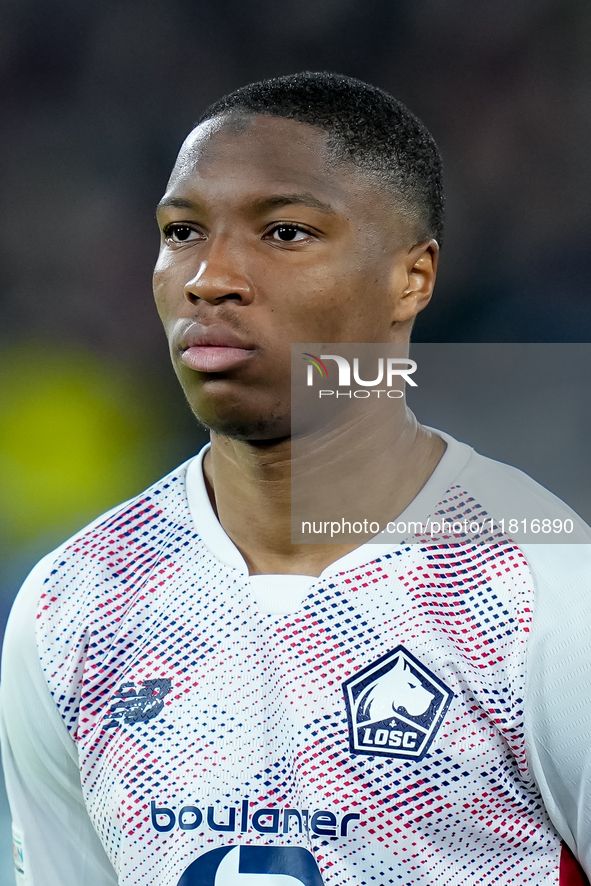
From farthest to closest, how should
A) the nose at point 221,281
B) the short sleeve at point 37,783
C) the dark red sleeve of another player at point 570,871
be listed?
the short sleeve at point 37,783, the dark red sleeve of another player at point 570,871, the nose at point 221,281

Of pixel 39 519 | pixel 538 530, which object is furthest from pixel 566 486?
pixel 39 519

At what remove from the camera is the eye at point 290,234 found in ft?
4.80

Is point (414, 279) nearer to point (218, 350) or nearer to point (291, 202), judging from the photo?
point (291, 202)

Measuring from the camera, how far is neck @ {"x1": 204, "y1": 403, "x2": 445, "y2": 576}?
161cm

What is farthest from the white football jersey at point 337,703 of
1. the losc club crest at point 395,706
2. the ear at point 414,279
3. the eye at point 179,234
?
the eye at point 179,234

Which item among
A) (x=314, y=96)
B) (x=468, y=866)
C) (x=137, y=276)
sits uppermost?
(x=137, y=276)

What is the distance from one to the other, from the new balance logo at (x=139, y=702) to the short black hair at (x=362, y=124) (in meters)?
0.93

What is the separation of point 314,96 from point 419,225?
0.29 metres

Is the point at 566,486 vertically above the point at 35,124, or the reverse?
the point at 35,124

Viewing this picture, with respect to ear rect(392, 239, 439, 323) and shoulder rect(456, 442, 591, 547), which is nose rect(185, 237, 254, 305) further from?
shoulder rect(456, 442, 591, 547)

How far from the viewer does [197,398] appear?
1.48 metres

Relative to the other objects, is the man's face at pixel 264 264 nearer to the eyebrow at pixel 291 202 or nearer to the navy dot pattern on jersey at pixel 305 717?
the eyebrow at pixel 291 202

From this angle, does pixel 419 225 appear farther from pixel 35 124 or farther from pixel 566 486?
pixel 35 124

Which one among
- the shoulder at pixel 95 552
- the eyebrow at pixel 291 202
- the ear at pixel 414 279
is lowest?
the shoulder at pixel 95 552
